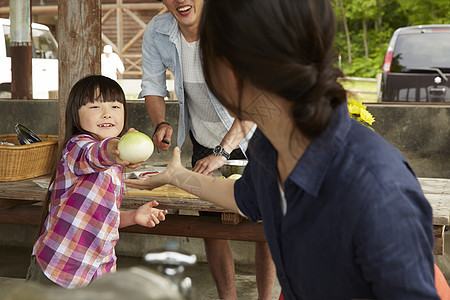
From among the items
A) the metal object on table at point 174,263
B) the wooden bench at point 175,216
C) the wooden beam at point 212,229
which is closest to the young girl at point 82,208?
the wooden bench at point 175,216

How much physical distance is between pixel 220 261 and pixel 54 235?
4.50 feet

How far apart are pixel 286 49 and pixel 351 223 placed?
36cm

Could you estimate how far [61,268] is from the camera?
217 centimetres

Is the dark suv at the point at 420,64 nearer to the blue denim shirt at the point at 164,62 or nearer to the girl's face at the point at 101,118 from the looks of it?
the blue denim shirt at the point at 164,62

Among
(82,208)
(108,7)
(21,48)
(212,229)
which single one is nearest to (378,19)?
(108,7)

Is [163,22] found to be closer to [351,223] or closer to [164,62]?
[164,62]

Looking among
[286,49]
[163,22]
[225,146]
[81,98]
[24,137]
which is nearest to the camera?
[286,49]

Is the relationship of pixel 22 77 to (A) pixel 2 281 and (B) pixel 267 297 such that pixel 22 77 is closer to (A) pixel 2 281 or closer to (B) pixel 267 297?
(A) pixel 2 281

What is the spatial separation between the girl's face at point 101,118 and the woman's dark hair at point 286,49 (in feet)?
4.10

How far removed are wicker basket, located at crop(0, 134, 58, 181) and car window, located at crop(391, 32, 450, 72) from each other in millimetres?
6212

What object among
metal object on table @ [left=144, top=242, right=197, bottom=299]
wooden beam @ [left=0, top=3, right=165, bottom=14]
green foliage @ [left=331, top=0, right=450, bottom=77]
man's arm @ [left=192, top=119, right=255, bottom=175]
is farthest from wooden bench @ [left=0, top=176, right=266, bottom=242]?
green foliage @ [left=331, top=0, right=450, bottom=77]

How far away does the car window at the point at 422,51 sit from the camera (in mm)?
8258

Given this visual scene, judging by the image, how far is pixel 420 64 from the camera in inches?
328

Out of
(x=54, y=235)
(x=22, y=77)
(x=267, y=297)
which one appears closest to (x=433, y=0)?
(x=22, y=77)
